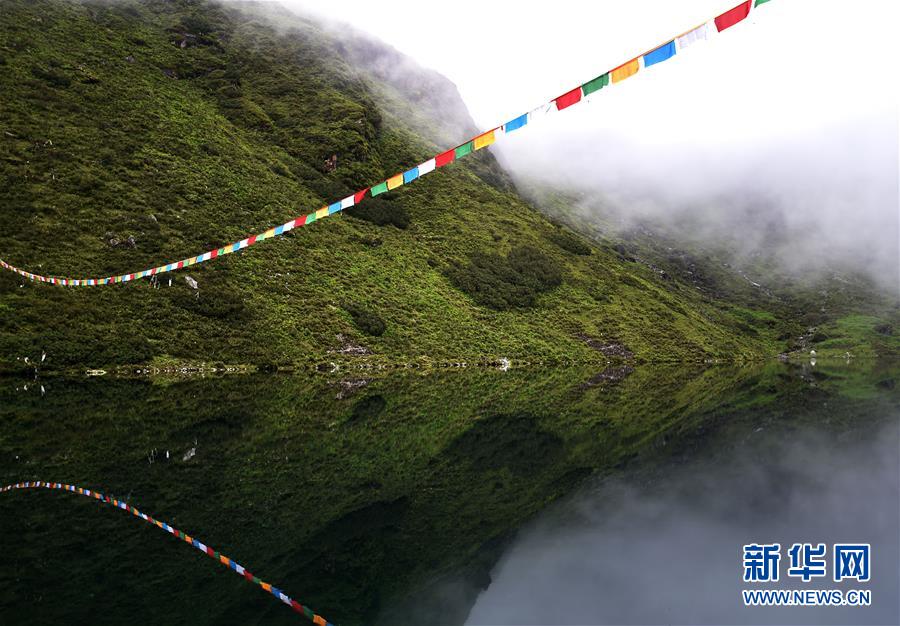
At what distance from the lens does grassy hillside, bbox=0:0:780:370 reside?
28.8 meters

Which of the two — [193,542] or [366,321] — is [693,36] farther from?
[366,321]

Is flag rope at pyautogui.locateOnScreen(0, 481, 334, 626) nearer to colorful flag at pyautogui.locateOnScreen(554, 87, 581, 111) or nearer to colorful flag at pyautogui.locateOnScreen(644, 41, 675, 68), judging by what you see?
colorful flag at pyautogui.locateOnScreen(554, 87, 581, 111)

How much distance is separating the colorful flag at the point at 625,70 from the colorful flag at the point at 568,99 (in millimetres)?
512

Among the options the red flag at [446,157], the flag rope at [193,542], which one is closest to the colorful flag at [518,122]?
the red flag at [446,157]

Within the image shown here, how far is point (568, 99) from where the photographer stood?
8156 millimetres

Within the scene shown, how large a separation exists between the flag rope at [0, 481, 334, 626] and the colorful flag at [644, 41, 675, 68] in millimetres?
7612

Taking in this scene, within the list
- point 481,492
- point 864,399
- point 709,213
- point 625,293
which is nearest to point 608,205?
point 709,213

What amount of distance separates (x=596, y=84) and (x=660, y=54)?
879 millimetres

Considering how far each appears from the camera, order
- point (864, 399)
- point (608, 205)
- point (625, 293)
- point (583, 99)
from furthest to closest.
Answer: point (608, 205) < point (625, 293) < point (864, 399) < point (583, 99)

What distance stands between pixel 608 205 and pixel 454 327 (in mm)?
107647

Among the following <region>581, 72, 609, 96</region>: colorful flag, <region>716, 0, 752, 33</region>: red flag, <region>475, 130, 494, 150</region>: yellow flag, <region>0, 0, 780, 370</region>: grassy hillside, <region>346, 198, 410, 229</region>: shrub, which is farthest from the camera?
<region>346, 198, 410, 229</region>: shrub

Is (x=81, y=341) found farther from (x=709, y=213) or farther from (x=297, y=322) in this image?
(x=709, y=213)

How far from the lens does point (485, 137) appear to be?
30.0 ft

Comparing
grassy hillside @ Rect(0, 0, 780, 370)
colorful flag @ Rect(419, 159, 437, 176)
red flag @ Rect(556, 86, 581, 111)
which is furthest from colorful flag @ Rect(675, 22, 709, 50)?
grassy hillside @ Rect(0, 0, 780, 370)
